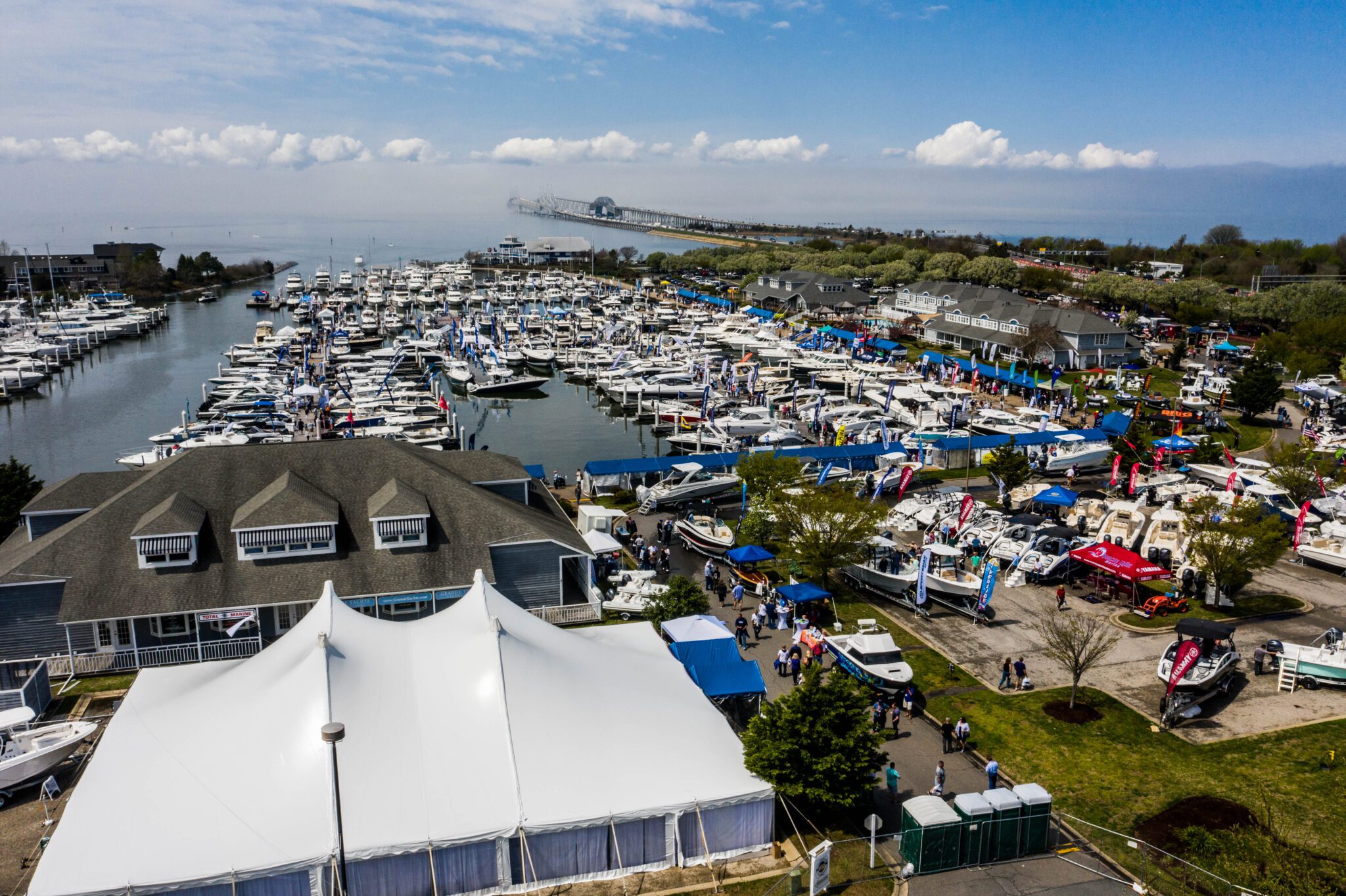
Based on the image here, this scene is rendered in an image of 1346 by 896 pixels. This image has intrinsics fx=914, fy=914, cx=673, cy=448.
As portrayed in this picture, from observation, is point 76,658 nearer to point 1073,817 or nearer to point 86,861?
point 86,861

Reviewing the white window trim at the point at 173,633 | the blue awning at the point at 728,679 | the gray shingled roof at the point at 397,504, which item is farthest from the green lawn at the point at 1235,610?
the white window trim at the point at 173,633

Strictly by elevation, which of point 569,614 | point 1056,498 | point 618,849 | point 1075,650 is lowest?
point 618,849

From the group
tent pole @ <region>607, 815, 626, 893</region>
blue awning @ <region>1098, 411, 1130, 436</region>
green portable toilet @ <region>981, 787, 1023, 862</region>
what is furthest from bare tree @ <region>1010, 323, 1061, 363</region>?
tent pole @ <region>607, 815, 626, 893</region>

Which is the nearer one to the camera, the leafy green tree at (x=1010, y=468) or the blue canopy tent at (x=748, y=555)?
the blue canopy tent at (x=748, y=555)

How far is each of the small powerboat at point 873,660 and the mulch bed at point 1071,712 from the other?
3.63 m

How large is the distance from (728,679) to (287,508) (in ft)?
43.2

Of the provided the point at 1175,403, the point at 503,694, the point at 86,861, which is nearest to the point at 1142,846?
the point at 503,694

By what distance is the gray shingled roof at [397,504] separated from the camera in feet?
85.4

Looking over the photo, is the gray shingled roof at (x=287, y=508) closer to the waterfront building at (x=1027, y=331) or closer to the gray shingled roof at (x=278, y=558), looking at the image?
the gray shingled roof at (x=278, y=558)

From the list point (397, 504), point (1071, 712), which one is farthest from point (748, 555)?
point (397, 504)

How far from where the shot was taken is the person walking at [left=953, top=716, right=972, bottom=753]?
2102cm

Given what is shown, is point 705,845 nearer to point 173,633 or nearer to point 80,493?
point 173,633

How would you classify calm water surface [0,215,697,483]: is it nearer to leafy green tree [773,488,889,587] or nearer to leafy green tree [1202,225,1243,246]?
leafy green tree [773,488,889,587]

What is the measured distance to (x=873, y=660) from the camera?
931 inches
